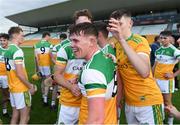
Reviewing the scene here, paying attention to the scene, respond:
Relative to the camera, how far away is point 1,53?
28.4ft

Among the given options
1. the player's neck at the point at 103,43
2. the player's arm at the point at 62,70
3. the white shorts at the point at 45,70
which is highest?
the player's neck at the point at 103,43

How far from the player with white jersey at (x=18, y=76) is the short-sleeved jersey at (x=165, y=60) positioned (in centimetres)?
285

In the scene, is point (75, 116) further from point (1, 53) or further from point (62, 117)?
point (1, 53)

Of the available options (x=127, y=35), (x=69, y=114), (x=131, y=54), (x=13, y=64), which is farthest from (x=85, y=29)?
(x=13, y=64)

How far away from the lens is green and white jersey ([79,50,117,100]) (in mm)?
2680

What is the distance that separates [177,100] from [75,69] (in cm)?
592

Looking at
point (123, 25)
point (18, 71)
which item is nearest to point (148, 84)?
point (123, 25)

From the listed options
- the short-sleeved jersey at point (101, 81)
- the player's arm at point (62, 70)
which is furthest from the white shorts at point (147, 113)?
the short-sleeved jersey at point (101, 81)

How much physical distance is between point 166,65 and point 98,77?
4.73 meters

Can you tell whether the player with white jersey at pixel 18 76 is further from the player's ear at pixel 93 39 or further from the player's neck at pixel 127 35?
the player's ear at pixel 93 39

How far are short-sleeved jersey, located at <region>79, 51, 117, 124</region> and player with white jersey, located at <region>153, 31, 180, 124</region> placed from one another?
13.3 ft

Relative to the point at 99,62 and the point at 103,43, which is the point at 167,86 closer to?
the point at 103,43

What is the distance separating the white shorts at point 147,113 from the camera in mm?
4035

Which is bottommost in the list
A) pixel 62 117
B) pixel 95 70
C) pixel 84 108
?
pixel 62 117
